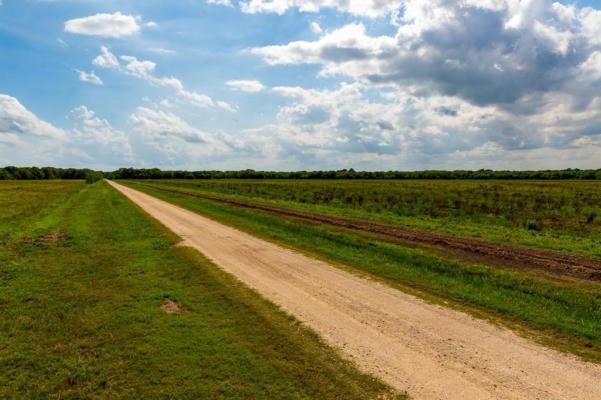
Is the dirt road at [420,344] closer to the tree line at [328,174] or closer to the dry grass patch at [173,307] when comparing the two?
the dry grass patch at [173,307]

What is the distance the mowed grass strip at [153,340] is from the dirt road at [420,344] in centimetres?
55

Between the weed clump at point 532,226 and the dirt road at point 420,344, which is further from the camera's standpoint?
the weed clump at point 532,226

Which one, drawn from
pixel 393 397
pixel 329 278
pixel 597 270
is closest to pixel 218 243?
pixel 329 278

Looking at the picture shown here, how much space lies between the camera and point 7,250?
13.1 metres

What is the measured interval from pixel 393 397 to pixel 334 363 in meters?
1.10

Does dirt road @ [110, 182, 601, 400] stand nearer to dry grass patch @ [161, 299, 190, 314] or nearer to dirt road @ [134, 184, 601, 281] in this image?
dry grass patch @ [161, 299, 190, 314]

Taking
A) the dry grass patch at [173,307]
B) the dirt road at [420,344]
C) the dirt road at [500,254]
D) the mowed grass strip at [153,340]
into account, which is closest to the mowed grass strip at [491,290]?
the dirt road at [420,344]

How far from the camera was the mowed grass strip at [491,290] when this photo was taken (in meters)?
6.63

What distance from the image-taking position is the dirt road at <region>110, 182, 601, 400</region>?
4719 mm

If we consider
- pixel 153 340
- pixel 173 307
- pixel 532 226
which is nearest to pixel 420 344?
pixel 153 340

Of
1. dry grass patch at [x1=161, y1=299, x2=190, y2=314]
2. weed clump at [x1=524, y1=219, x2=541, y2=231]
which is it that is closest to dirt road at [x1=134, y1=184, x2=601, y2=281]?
weed clump at [x1=524, y1=219, x2=541, y2=231]

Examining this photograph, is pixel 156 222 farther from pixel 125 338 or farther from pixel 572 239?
pixel 572 239

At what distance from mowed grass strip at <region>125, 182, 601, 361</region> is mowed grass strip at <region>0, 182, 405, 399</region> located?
4.17 m

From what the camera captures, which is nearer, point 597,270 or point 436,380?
point 436,380
